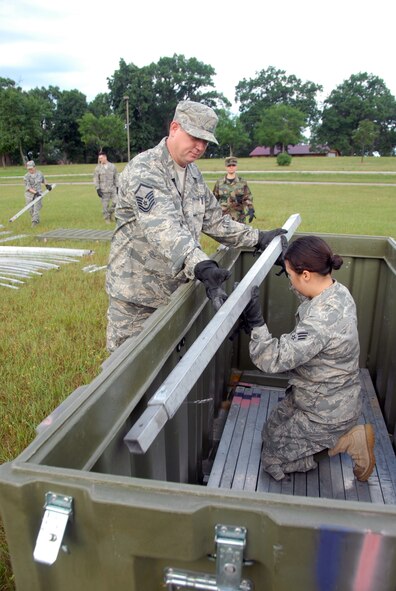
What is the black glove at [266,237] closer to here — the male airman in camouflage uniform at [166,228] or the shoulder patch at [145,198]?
the male airman in camouflage uniform at [166,228]

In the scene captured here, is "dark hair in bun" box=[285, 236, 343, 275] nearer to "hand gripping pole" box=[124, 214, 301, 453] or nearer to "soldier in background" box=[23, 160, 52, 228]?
"hand gripping pole" box=[124, 214, 301, 453]

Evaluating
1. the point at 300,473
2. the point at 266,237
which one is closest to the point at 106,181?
the point at 266,237

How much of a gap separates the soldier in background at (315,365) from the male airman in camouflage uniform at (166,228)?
393 millimetres

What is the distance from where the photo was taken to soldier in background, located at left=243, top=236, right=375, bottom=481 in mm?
2432

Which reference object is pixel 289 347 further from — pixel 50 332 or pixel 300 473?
pixel 50 332

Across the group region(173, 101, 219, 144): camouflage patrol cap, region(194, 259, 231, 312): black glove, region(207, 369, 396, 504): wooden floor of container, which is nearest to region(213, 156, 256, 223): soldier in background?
region(207, 369, 396, 504): wooden floor of container

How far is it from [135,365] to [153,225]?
981mm

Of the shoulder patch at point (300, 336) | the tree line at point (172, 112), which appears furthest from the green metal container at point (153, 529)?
the tree line at point (172, 112)

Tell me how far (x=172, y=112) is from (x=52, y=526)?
242 feet

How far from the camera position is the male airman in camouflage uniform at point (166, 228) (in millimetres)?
2553

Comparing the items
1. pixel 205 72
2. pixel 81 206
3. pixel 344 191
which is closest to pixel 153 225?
pixel 81 206

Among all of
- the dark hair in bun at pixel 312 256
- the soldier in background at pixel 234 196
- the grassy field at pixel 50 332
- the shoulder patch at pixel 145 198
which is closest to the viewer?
the dark hair in bun at pixel 312 256

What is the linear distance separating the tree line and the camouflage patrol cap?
169ft

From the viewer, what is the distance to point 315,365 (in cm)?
258
